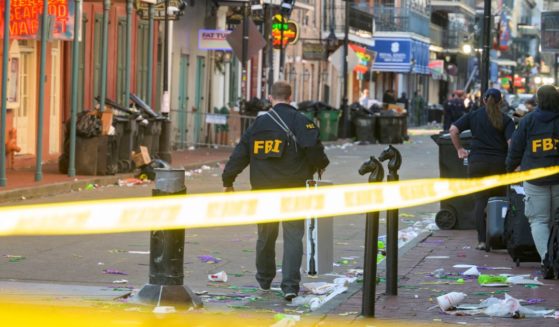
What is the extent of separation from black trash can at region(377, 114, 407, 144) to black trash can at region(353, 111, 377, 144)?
0.55ft

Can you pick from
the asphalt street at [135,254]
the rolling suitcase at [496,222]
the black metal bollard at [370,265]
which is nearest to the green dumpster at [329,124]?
the asphalt street at [135,254]

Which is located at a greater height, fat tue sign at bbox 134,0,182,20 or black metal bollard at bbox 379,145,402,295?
fat tue sign at bbox 134,0,182,20

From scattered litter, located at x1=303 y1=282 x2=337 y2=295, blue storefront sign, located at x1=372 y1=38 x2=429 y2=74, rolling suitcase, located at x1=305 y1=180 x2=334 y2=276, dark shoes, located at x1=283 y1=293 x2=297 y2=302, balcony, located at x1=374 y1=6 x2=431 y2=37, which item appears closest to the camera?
dark shoes, located at x1=283 y1=293 x2=297 y2=302

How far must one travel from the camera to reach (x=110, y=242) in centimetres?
1631

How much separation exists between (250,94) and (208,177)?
19.8 meters

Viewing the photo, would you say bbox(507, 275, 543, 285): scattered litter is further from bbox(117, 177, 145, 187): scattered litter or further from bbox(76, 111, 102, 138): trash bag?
bbox(76, 111, 102, 138): trash bag

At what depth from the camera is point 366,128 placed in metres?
49.7

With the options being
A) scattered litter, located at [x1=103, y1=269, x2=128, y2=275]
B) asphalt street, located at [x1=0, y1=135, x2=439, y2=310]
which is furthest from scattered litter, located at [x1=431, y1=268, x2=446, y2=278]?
scattered litter, located at [x1=103, y1=269, x2=128, y2=275]

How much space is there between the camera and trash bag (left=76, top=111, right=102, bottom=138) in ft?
84.1

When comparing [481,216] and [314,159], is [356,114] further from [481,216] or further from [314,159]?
[314,159]

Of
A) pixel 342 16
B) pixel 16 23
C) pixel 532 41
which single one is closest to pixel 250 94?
pixel 342 16

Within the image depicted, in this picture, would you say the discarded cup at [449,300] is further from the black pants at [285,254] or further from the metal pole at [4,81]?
the metal pole at [4,81]

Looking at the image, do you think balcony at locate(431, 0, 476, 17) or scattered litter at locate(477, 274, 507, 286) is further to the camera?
balcony at locate(431, 0, 476, 17)

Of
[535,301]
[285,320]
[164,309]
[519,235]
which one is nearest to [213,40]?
[519,235]
